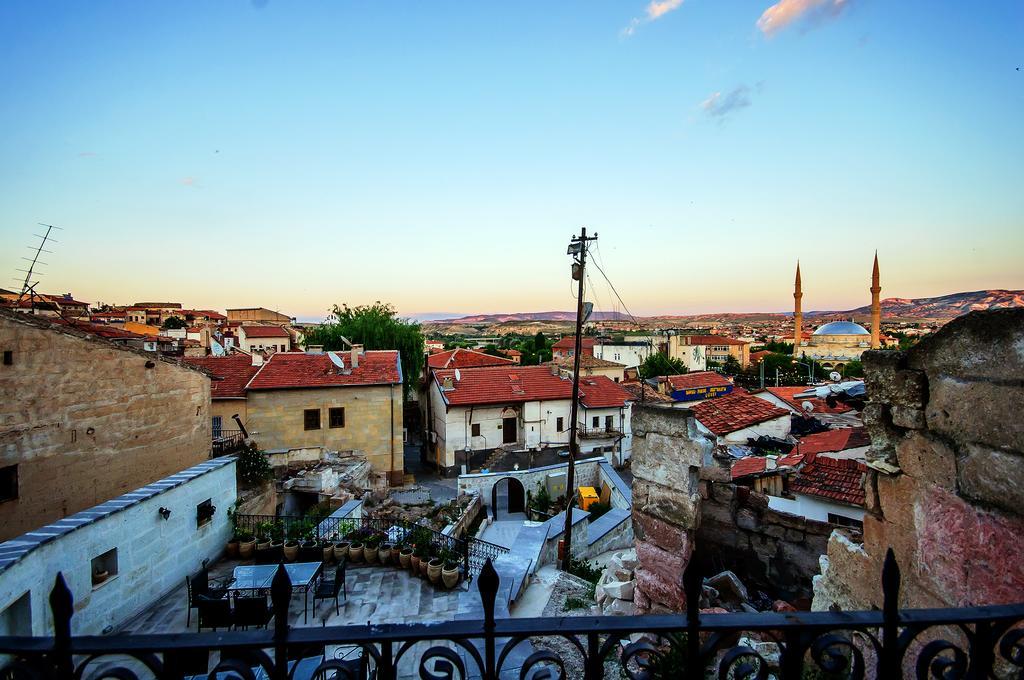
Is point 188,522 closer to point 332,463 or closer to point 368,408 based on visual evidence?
point 332,463

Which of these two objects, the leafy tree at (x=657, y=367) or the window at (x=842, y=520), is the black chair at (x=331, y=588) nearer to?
the window at (x=842, y=520)

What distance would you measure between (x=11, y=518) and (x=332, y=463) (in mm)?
10055

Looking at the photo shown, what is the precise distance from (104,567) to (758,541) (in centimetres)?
1161

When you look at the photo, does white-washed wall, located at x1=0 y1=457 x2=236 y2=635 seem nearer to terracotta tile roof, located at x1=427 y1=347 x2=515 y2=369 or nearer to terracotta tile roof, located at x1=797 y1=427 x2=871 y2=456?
terracotta tile roof, located at x1=797 y1=427 x2=871 y2=456

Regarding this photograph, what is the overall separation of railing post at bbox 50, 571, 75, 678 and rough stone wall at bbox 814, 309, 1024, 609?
4.23 meters

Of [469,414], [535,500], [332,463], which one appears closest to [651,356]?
[469,414]

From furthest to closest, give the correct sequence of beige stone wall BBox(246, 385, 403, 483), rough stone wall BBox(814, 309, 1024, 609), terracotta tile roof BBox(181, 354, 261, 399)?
1. beige stone wall BBox(246, 385, 403, 483)
2. terracotta tile roof BBox(181, 354, 261, 399)
3. rough stone wall BBox(814, 309, 1024, 609)

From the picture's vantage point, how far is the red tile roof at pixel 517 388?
26.6 m

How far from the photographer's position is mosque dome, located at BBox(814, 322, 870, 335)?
86.0 meters

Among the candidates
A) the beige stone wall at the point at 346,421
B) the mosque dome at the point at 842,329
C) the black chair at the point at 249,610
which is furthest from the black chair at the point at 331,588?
the mosque dome at the point at 842,329

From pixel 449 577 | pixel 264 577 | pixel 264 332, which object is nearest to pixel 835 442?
pixel 449 577

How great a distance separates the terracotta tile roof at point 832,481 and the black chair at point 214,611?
1211 cm

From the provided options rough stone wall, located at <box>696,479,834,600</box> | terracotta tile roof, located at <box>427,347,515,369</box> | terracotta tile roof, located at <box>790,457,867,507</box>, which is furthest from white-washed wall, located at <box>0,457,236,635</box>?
terracotta tile roof, located at <box>427,347,515,369</box>

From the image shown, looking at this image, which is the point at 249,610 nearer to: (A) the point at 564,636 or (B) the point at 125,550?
(B) the point at 125,550
